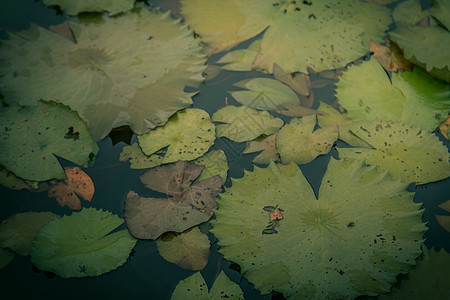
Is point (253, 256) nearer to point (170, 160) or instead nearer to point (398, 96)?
point (170, 160)

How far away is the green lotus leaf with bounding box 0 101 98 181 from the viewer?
1.62 metres

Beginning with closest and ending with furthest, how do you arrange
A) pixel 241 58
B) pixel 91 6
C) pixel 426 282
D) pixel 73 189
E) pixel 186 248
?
1. pixel 426 282
2. pixel 186 248
3. pixel 73 189
4. pixel 241 58
5. pixel 91 6

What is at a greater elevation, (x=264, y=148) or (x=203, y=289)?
(x=264, y=148)

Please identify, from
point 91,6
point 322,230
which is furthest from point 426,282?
point 91,6

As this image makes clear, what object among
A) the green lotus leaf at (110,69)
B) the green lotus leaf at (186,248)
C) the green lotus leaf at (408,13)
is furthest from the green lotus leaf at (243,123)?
the green lotus leaf at (408,13)

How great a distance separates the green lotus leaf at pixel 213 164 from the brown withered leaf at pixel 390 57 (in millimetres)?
1047

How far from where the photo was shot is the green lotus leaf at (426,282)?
51.1 inches

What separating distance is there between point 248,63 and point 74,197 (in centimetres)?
110

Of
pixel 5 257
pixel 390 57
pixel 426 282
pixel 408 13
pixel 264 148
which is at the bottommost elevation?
pixel 5 257

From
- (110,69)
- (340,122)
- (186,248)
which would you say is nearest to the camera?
(186,248)

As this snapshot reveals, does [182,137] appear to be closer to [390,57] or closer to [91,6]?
[91,6]

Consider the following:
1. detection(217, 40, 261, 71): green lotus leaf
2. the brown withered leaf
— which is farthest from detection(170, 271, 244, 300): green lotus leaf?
the brown withered leaf

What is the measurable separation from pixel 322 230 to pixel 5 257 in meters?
1.17

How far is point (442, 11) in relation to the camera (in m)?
2.23
